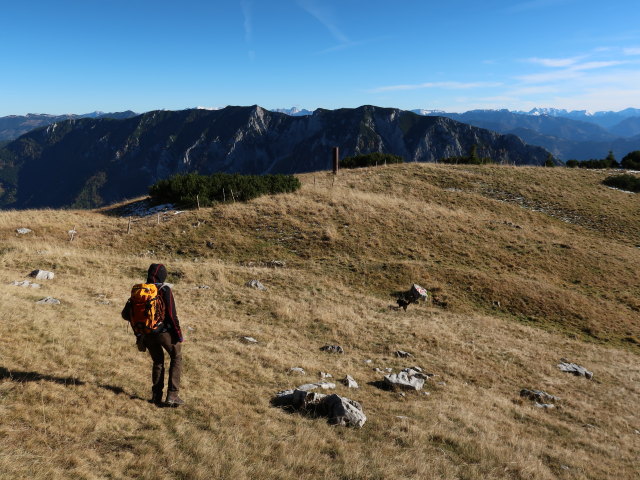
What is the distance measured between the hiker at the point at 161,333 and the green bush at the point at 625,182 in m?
60.5

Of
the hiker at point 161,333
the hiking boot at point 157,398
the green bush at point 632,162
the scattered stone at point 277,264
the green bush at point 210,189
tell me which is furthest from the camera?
the green bush at point 632,162

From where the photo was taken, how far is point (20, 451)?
17.7ft

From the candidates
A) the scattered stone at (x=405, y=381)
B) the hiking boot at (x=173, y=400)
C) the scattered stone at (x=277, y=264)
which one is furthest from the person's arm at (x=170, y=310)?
the scattered stone at (x=277, y=264)

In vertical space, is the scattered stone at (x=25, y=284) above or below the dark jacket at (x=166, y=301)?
below

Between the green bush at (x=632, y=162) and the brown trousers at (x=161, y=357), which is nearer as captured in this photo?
the brown trousers at (x=161, y=357)

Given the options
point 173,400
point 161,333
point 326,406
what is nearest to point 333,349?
point 326,406

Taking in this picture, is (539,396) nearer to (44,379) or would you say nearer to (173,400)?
(173,400)

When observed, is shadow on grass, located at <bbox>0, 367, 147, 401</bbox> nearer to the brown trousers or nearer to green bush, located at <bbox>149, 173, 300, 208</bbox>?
the brown trousers

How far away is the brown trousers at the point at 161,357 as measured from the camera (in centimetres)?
730

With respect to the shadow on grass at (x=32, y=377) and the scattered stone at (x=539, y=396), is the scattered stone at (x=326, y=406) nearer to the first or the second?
the shadow on grass at (x=32, y=377)

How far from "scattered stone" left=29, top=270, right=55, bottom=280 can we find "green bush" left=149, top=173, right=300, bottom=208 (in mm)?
16257

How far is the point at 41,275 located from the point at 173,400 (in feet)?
45.2

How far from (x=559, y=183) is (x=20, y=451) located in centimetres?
5720

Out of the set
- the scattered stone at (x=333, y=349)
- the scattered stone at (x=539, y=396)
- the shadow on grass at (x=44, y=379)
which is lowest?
the scattered stone at (x=539, y=396)
